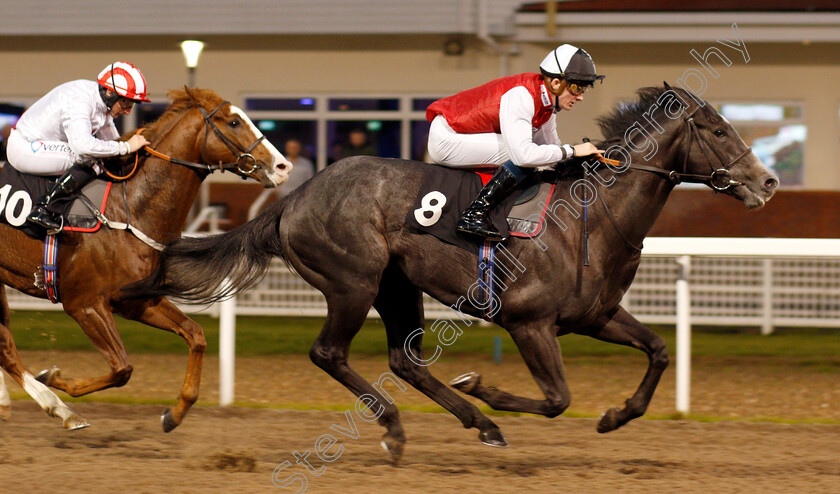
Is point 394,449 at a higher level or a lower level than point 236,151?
lower

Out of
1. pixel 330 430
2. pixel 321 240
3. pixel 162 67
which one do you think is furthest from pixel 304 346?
pixel 162 67

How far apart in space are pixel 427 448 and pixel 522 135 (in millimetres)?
1551

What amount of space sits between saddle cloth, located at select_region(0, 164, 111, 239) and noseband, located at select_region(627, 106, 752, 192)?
252 centimetres

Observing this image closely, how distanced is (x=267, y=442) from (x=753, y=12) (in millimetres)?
7602

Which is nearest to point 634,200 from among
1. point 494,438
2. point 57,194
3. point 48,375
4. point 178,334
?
point 494,438

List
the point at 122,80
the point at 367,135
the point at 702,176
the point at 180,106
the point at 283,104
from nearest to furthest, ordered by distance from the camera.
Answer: the point at 702,176 < the point at 122,80 < the point at 180,106 < the point at 367,135 < the point at 283,104

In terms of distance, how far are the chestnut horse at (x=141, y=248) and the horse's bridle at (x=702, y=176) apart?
1.84 m

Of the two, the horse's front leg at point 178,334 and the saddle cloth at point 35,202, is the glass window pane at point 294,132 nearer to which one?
the saddle cloth at point 35,202

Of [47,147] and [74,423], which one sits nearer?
[74,423]

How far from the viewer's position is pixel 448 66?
11.4 meters

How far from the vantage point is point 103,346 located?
484cm

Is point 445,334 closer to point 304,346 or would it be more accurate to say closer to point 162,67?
point 304,346

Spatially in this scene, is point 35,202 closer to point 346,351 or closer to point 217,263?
point 217,263

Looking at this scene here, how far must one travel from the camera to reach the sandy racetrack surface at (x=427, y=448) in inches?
163
